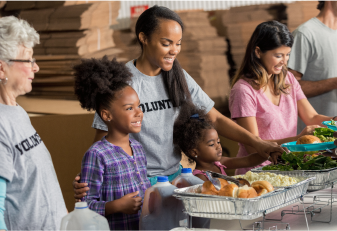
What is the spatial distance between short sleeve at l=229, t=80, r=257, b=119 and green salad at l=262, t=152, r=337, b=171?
556 millimetres

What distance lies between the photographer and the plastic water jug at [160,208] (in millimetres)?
1187

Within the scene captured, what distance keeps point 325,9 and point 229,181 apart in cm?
216

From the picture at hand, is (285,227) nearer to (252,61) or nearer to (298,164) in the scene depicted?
(298,164)

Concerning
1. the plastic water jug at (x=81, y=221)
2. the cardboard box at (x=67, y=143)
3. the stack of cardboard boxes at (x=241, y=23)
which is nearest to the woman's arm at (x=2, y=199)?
the plastic water jug at (x=81, y=221)

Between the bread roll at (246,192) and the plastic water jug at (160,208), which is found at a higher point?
the bread roll at (246,192)

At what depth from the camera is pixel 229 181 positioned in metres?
1.20

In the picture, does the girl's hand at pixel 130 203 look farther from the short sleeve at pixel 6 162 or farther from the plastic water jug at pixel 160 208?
the short sleeve at pixel 6 162

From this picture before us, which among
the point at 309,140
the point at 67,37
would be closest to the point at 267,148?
the point at 309,140

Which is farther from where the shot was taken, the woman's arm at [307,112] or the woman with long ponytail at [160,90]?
the woman's arm at [307,112]

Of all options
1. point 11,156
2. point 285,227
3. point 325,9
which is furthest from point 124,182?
point 325,9

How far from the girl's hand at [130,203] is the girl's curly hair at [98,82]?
0.38m

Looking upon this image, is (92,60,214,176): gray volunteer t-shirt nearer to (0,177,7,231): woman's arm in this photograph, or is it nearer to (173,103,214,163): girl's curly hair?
(173,103,214,163): girl's curly hair

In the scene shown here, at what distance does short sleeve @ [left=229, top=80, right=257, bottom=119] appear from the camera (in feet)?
7.05

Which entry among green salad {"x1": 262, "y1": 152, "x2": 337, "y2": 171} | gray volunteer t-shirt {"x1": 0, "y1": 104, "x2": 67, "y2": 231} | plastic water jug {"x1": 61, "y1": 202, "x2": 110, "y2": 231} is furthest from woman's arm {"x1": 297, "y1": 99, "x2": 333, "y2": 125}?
plastic water jug {"x1": 61, "y1": 202, "x2": 110, "y2": 231}
